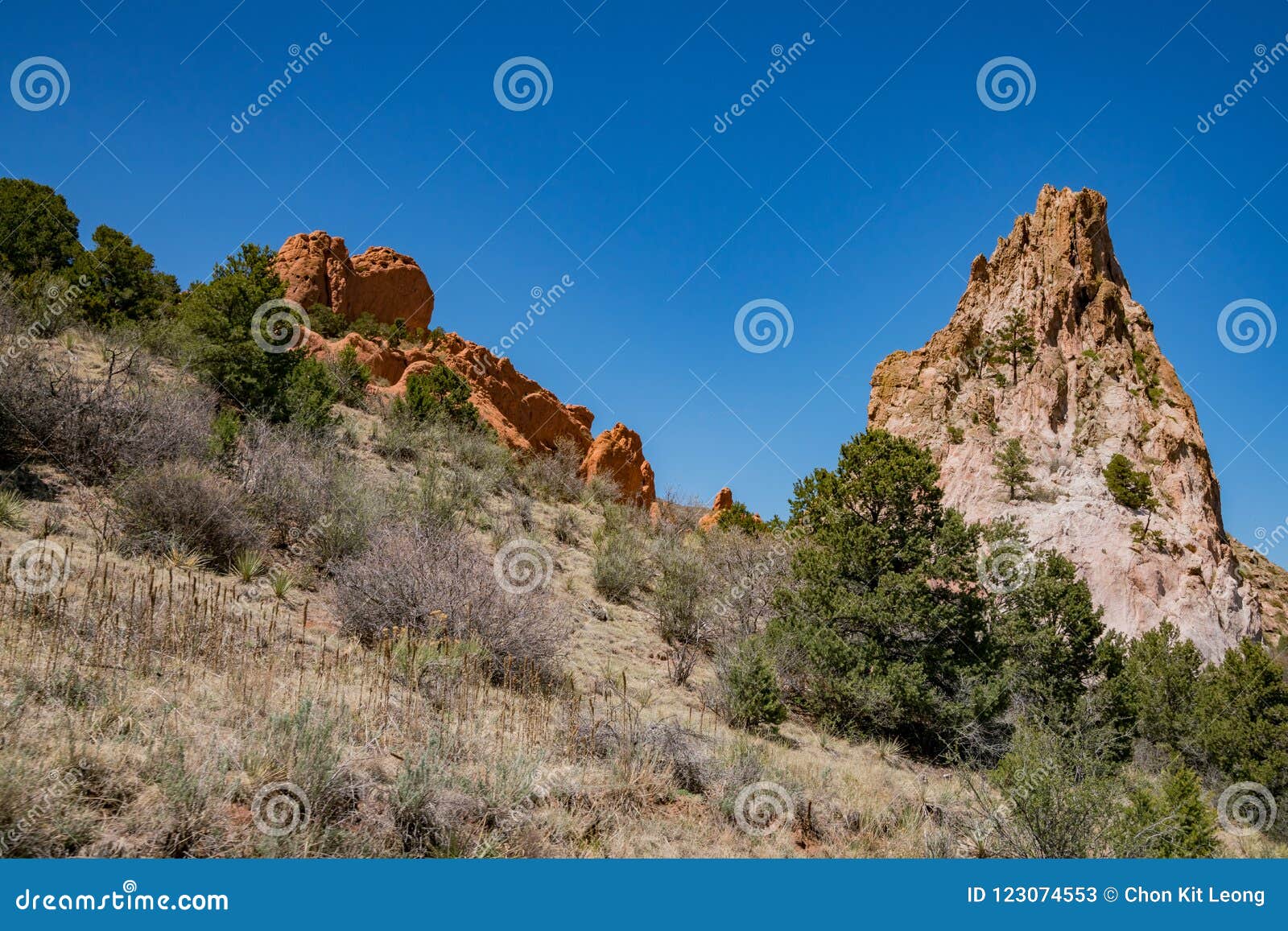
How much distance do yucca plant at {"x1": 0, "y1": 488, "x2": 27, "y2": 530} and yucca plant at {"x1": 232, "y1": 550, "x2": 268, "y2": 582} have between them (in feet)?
7.42

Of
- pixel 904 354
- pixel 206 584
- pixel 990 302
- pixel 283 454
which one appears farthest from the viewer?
pixel 904 354

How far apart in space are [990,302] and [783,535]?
20470 millimetres

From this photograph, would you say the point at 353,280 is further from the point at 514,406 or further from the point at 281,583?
the point at 281,583

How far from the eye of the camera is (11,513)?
7766mm

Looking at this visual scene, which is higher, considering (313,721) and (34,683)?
(313,721)

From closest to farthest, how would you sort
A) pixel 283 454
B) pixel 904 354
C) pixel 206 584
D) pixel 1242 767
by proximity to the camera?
pixel 206 584, pixel 283 454, pixel 1242 767, pixel 904 354

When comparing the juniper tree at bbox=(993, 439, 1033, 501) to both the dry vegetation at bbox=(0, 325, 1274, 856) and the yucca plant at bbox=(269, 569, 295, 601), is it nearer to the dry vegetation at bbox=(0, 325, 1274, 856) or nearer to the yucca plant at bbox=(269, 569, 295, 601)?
the dry vegetation at bbox=(0, 325, 1274, 856)

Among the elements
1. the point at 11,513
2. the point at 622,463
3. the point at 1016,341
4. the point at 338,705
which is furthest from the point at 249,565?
the point at 1016,341

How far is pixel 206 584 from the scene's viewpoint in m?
7.71

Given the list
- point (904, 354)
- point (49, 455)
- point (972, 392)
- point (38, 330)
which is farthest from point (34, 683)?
point (904, 354)

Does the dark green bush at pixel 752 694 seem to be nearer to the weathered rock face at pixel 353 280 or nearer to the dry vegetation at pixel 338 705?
the dry vegetation at pixel 338 705

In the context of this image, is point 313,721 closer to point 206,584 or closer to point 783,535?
point 206,584

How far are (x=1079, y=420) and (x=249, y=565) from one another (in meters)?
27.2

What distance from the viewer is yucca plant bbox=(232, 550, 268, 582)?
28.3 ft
